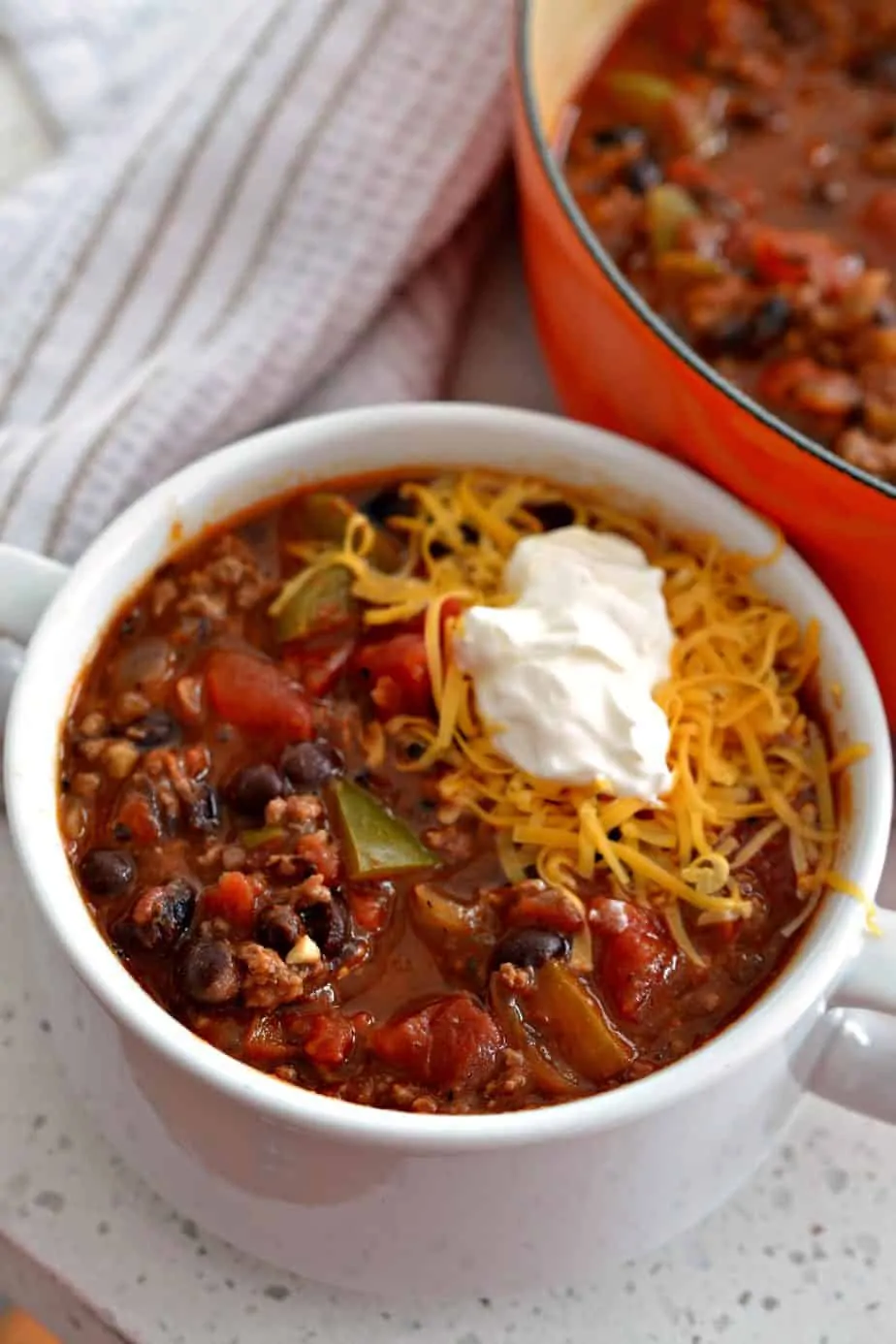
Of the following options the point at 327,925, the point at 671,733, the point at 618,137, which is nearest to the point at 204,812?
the point at 327,925

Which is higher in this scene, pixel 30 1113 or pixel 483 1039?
pixel 483 1039

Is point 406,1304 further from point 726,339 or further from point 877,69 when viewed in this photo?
point 877,69

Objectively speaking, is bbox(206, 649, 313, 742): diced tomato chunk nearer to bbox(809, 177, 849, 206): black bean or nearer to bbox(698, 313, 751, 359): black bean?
bbox(698, 313, 751, 359): black bean

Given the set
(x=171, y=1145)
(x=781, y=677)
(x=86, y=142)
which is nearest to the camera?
(x=171, y=1145)

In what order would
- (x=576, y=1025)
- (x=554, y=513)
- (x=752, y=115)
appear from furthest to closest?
(x=752, y=115), (x=554, y=513), (x=576, y=1025)

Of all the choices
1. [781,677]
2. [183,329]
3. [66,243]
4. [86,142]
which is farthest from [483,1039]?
[86,142]

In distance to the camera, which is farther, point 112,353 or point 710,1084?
point 112,353

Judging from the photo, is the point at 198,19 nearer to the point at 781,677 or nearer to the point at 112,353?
the point at 112,353
